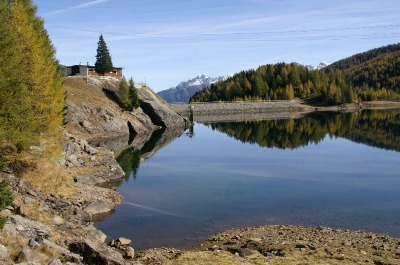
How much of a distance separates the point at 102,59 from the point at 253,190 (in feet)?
285

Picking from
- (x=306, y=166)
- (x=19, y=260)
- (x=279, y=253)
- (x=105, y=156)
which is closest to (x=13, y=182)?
(x=19, y=260)

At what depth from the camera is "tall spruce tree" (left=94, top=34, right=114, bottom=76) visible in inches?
4545

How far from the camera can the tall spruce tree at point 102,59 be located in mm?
115438

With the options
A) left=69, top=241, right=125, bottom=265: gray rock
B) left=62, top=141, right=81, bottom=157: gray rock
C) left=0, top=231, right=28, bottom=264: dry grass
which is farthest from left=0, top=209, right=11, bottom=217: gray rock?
left=62, top=141, right=81, bottom=157: gray rock

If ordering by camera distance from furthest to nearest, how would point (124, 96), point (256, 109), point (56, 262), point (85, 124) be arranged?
point (256, 109)
point (124, 96)
point (85, 124)
point (56, 262)

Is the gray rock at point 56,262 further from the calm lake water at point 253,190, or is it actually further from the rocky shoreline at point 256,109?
the rocky shoreline at point 256,109

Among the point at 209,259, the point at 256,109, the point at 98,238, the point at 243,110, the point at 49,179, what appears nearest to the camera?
the point at 209,259

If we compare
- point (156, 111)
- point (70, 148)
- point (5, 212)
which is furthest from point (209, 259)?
point (156, 111)

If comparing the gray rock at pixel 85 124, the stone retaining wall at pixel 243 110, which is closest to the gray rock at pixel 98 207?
the gray rock at pixel 85 124

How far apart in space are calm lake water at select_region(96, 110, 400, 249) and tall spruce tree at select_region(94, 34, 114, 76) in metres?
49.3

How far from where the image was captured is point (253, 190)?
40.6 m

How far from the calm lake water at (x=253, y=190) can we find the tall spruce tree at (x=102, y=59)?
49.3 metres

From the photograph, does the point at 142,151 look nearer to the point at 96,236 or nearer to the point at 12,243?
the point at 96,236

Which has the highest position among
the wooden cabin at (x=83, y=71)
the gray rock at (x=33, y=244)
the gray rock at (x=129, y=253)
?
the wooden cabin at (x=83, y=71)
